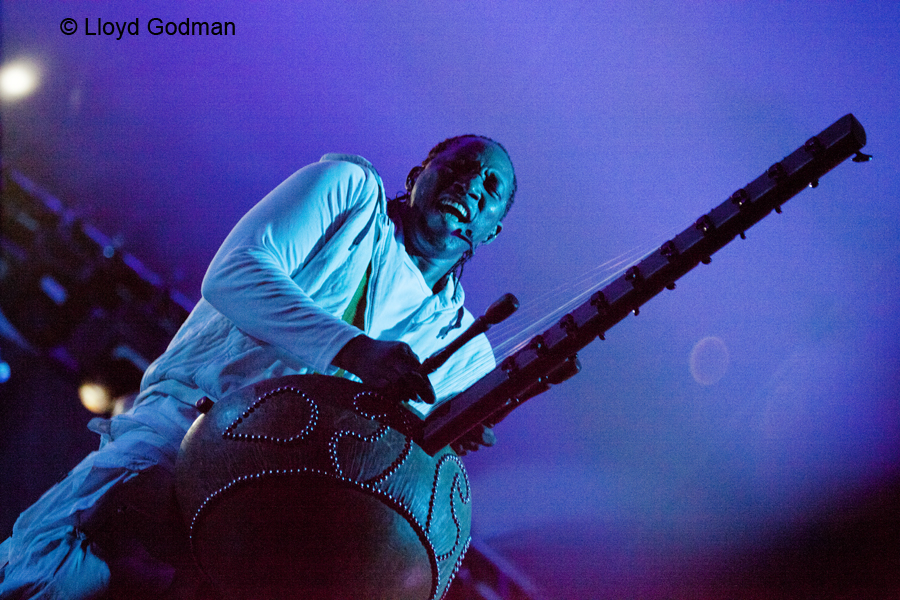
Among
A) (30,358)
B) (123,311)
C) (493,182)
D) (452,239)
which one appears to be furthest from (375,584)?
(123,311)

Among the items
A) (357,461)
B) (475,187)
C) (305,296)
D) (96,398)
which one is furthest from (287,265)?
(96,398)

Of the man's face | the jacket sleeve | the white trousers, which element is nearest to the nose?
the man's face

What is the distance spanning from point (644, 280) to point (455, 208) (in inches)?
36.6

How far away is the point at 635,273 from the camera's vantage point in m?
1.23

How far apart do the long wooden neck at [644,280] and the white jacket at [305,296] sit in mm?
296

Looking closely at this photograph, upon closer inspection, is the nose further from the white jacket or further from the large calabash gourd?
the large calabash gourd

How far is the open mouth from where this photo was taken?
2035 mm

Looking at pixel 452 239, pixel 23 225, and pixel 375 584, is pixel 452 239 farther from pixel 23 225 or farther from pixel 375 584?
pixel 23 225

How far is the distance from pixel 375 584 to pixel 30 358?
10.9 feet

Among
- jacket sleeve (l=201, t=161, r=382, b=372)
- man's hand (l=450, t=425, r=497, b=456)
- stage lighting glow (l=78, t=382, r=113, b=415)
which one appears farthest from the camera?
stage lighting glow (l=78, t=382, r=113, b=415)

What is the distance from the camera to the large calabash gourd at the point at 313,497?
3.76ft

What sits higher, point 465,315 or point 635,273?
point 635,273

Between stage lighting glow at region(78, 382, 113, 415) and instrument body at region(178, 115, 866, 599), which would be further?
stage lighting glow at region(78, 382, 113, 415)

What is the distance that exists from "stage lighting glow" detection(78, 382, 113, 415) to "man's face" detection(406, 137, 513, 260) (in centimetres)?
257
